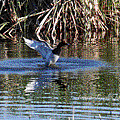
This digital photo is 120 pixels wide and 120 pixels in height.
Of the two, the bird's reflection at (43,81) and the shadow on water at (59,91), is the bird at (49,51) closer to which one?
the shadow on water at (59,91)

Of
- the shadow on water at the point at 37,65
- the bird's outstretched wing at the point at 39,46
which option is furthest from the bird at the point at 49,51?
the shadow on water at the point at 37,65

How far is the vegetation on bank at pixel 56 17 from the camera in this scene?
60.0 feet

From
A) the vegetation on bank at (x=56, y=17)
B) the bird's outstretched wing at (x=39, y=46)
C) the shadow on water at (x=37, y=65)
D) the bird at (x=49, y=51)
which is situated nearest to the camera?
the shadow on water at (x=37, y=65)

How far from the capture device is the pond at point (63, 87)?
239 inches

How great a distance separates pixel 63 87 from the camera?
7.93 meters

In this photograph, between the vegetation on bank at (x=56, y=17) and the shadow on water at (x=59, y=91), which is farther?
the vegetation on bank at (x=56, y=17)

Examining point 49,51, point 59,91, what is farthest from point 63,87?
point 49,51

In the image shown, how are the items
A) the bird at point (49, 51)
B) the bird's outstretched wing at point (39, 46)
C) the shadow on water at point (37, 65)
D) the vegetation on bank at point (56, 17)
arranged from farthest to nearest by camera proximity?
1. the vegetation on bank at point (56, 17)
2. the bird's outstretched wing at point (39, 46)
3. the bird at point (49, 51)
4. the shadow on water at point (37, 65)

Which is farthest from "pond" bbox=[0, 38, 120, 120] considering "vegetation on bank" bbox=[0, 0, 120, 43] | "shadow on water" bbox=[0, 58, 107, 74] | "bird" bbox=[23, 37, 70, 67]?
"vegetation on bank" bbox=[0, 0, 120, 43]

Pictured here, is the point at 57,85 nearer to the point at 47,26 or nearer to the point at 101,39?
the point at 101,39

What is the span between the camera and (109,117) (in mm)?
5785

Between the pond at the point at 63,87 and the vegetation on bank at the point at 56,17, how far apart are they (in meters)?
5.04

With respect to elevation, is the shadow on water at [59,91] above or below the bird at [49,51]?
below

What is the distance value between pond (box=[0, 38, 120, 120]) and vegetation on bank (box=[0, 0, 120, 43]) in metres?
5.04
